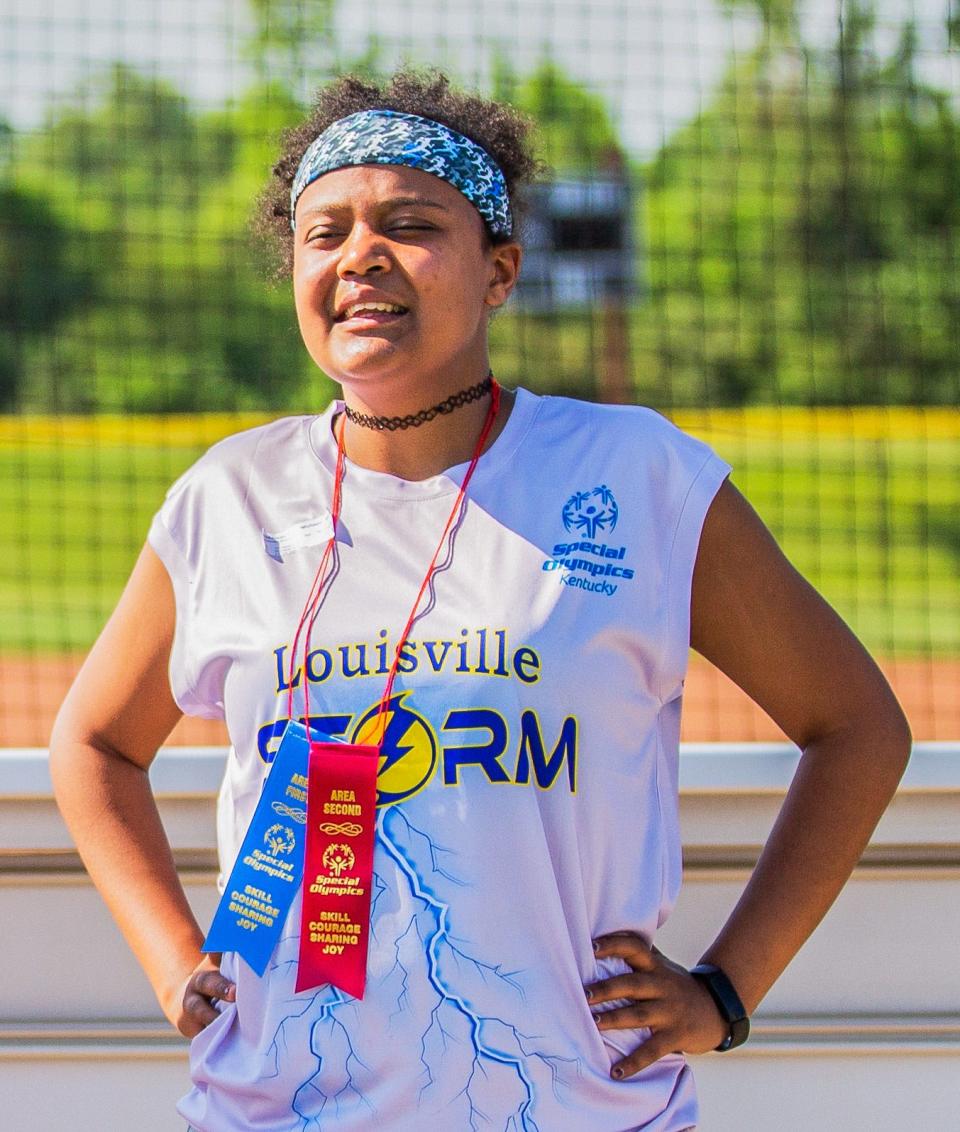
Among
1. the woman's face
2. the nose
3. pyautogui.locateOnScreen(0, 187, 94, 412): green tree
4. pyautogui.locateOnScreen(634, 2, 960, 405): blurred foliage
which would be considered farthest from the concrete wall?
pyautogui.locateOnScreen(0, 187, 94, 412): green tree

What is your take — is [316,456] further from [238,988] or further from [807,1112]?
[807,1112]

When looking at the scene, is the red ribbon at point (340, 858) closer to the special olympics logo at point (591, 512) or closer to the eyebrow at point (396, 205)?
the special olympics logo at point (591, 512)

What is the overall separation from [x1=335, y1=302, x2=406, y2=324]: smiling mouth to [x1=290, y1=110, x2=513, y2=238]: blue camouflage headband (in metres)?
0.19

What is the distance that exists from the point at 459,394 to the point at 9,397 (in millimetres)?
18952

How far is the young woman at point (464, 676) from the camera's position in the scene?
1602 millimetres

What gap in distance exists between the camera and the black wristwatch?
71.4 inches

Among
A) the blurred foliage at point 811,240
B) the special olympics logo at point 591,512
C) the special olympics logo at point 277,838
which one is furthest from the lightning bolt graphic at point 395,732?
the blurred foliage at point 811,240

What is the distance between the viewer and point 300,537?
69.7 inches

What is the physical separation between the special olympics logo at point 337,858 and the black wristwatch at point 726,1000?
0.47 m

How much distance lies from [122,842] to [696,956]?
1.09 m

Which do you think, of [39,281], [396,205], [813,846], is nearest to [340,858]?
[813,846]

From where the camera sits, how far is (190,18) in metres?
3.67

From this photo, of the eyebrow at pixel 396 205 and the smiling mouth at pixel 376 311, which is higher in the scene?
the eyebrow at pixel 396 205

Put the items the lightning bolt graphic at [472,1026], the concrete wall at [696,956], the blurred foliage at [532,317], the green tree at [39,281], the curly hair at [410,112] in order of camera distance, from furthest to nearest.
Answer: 1. the green tree at [39,281]
2. the blurred foliage at [532,317]
3. the concrete wall at [696,956]
4. the curly hair at [410,112]
5. the lightning bolt graphic at [472,1026]
